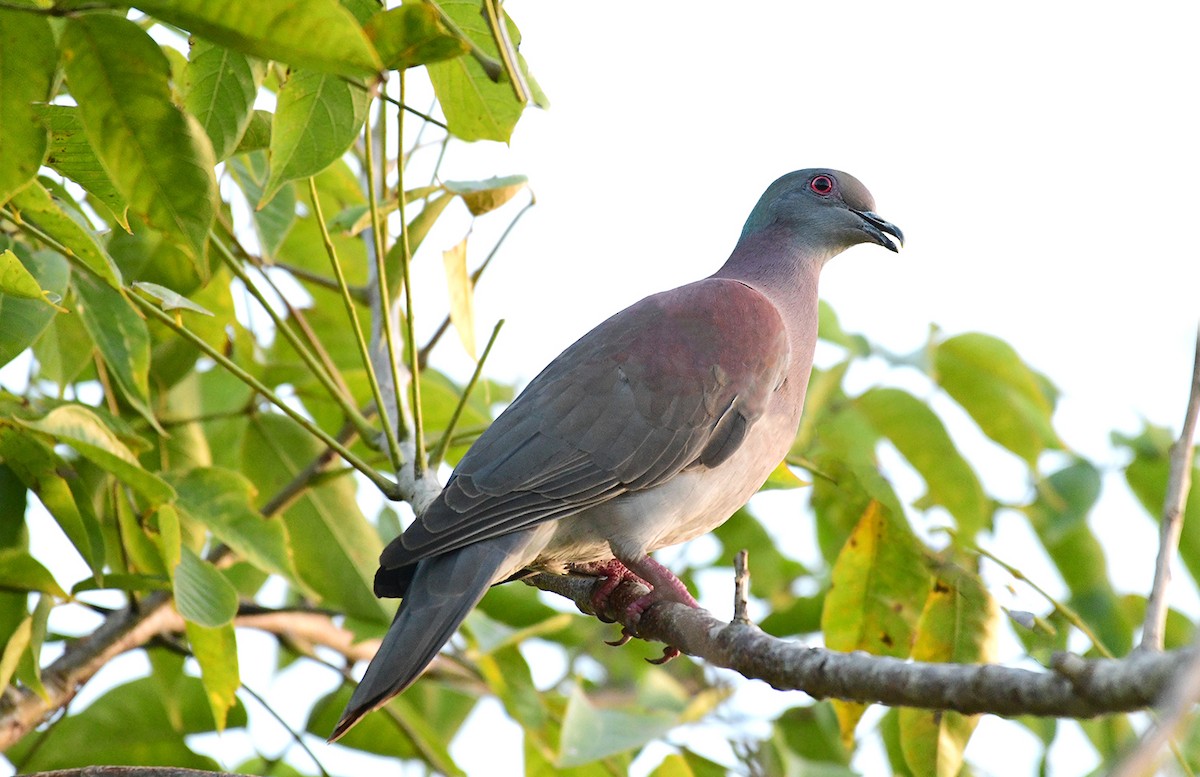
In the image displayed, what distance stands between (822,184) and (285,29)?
3146mm

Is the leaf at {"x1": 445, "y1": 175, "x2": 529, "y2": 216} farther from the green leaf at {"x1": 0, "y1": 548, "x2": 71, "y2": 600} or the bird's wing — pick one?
the green leaf at {"x1": 0, "y1": 548, "x2": 71, "y2": 600}

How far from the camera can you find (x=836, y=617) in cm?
282

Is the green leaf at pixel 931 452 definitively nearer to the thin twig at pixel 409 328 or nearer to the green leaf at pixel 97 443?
the thin twig at pixel 409 328

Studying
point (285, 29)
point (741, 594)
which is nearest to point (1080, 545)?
point (741, 594)

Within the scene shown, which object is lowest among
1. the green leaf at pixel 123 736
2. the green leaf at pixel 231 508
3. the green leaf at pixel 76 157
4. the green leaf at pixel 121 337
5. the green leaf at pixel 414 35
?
the green leaf at pixel 123 736

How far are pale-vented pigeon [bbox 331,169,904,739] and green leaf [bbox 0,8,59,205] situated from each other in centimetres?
124

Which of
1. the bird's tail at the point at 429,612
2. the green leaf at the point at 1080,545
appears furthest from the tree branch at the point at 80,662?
the green leaf at the point at 1080,545

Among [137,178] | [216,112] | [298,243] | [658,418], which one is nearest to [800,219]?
[658,418]

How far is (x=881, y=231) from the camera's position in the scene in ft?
14.4

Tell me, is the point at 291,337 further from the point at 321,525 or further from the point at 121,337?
the point at 321,525

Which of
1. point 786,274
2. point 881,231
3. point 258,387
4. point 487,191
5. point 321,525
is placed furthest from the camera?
point 881,231

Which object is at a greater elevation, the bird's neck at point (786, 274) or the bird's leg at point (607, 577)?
the bird's neck at point (786, 274)

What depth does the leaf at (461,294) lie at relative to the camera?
2.89m

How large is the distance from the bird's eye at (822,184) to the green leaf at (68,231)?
276 cm
